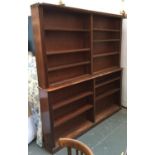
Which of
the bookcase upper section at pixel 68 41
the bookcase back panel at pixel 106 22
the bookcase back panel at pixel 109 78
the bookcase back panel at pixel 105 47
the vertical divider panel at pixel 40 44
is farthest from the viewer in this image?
the bookcase back panel at pixel 109 78

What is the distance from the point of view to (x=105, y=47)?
3.64 m

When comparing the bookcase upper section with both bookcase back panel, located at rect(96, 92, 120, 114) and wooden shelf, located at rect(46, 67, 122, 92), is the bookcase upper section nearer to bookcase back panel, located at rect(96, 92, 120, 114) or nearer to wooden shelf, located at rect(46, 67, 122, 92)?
wooden shelf, located at rect(46, 67, 122, 92)

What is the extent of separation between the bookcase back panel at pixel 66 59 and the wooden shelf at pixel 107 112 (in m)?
1.18

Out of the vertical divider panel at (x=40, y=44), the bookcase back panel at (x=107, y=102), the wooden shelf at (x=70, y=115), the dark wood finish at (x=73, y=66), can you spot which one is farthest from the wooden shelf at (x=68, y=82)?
the bookcase back panel at (x=107, y=102)

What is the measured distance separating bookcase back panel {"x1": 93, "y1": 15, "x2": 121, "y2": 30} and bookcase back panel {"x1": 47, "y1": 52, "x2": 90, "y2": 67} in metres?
0.64

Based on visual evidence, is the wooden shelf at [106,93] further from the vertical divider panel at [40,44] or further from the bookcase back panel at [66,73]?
the vertical divider panel at [40,44]

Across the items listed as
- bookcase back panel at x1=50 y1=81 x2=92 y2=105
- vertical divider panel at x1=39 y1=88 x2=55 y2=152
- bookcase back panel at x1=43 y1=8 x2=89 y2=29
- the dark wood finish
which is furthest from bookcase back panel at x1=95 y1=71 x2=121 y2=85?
vertical divider panel at x1=39 y1=88 x2=55 y2=152

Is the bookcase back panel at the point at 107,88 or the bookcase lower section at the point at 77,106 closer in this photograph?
the bookcase lower section at the point at 77,106

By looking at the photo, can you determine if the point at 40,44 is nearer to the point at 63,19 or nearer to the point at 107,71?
the point at 63,19

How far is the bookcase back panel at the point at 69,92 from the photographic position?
8.70 ft

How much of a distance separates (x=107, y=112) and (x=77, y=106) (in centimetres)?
88

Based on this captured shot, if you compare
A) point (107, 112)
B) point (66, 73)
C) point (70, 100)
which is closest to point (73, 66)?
point (66, 73)
